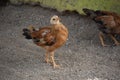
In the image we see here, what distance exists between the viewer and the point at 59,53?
22.4 feet

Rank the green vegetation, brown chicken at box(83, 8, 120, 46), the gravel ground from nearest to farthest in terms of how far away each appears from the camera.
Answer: the gravel ground, brown chicken at box(83, 8, 120, 46), the green vegetation

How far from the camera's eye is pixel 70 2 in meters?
8.34

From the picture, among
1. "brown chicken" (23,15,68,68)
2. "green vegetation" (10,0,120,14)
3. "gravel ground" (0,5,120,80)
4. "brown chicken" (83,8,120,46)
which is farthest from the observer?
"green vegetation" (10,0,120,14)

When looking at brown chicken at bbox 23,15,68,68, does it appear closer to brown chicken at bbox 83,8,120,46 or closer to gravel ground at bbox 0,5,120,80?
gravel ground at bbox 0,5,120,80

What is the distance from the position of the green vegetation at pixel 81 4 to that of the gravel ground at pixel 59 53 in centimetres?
16

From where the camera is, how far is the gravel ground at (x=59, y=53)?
5.97 m

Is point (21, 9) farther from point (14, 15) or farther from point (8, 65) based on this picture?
point (8, 65)

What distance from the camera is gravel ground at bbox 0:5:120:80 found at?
5.97m

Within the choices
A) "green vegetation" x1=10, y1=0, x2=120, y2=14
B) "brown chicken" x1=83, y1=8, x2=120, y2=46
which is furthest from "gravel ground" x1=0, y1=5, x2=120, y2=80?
"brown chicken" x1=83, y1=8, x2=120, y2=46

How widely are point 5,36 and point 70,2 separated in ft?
5.60

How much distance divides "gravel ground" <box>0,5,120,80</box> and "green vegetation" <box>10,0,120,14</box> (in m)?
0.16

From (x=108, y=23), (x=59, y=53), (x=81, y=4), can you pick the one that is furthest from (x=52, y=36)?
→ (x=81, y=4)

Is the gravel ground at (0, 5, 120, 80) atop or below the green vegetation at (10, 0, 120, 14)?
below

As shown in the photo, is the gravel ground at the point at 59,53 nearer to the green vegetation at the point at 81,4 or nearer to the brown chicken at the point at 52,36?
the green vegetation at the point at 81,4
